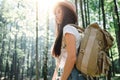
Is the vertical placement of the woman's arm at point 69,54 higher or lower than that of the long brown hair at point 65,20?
lower

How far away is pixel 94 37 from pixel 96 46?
9 cm

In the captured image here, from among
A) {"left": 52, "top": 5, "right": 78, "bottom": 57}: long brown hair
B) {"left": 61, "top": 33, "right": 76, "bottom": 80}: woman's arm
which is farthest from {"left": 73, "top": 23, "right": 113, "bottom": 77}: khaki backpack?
{"left": 52, "top": 5, "right": 78, "bottom": 57}: long brown hair

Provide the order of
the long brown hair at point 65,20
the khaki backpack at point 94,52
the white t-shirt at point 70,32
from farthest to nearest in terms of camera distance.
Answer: the long brown hair at point 65,20 → the white t-shirt at point 70,32 → the khaki backpack at point 94,52

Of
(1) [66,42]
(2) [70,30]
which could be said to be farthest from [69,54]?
(2) [70,30]

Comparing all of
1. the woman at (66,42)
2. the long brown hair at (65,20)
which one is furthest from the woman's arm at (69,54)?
the long brown hair at (65,20)

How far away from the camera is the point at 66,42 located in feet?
8.50

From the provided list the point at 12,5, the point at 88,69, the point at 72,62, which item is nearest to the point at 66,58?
the point at 72,62

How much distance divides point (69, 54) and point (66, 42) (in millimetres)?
117

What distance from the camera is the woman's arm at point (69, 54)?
8.27 ft

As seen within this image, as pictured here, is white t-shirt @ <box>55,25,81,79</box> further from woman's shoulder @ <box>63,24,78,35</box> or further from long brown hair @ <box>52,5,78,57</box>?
long brown hair @ <box>52,5,78,57</box>

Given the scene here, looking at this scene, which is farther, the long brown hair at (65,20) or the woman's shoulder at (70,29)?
the long brown hair at (65,20)

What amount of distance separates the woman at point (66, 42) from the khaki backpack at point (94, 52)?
7 centimetres

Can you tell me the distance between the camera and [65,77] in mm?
2514

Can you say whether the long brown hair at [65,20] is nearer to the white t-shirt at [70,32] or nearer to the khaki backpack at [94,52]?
the white t-shirt at [70,32]
